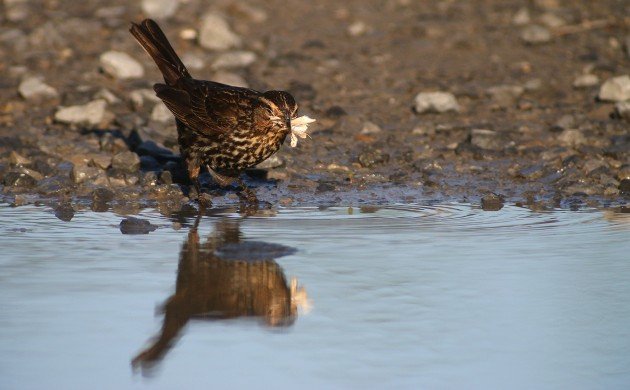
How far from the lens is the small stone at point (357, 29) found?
533 inches

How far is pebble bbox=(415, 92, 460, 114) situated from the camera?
10656 millimetres

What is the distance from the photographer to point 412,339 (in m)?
4.51

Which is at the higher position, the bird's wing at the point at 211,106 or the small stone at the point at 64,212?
the bird's wing at the point at 211,106

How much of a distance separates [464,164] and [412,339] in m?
4.85

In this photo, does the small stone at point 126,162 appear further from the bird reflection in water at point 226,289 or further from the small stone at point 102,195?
the bird reflection in water at point 226,289

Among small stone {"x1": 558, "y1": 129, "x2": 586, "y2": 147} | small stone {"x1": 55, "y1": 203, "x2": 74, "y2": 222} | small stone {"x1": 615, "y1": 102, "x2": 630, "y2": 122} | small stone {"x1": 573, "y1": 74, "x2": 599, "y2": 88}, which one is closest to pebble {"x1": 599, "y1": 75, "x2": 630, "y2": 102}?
small stone {"x1": 615, "y1": 102, "x2": 630, "y2": 122}

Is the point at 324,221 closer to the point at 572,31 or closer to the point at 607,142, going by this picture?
the point at 607,142

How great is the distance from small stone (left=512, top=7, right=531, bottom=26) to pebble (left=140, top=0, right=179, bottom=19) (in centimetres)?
437

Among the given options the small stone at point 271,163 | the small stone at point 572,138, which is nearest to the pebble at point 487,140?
the small stone at point 572,138

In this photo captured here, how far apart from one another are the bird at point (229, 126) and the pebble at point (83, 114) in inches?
67.3

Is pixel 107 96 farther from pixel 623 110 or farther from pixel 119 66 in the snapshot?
pixel 623 110

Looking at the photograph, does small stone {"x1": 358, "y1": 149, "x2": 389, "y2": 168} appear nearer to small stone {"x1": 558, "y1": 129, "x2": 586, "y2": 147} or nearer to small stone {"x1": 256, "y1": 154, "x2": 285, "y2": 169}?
small stone {"x1": 256, "y1": 154, "x2": 285, "y2": 169}

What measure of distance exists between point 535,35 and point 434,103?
3.08 metres

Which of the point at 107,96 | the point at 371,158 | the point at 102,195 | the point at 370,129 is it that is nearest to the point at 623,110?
the point at 370,129
